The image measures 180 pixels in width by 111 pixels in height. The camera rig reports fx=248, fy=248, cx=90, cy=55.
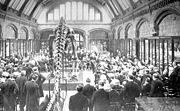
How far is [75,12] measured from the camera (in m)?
29.7

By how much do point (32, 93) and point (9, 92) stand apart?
2.19 ft

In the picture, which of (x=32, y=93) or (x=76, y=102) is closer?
(x=76, y=102)

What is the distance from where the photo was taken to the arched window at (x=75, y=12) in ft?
96.8

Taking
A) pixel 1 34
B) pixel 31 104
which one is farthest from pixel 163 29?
pixel 1 34

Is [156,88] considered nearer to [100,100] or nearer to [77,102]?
[100,100]

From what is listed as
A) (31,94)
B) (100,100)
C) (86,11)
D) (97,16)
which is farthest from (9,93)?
(97,16)

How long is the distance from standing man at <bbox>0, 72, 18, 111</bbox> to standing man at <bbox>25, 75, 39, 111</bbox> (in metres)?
0.35

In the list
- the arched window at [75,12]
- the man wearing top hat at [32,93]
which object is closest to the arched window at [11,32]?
the arched window at [75,12]

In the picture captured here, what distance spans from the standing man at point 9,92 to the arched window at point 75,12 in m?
22.9

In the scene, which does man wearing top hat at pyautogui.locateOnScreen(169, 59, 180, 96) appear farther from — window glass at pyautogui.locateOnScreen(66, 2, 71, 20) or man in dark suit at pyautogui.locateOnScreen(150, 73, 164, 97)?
window glass at pyautogui.locateOnScreen(66, 2, 71, 20)

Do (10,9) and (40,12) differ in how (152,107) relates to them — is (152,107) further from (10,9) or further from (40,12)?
(40,12)

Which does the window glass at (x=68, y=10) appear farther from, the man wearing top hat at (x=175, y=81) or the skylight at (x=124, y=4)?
the man wearing top hat at (x=175, y=81)

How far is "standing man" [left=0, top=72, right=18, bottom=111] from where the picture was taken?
23.6 feet

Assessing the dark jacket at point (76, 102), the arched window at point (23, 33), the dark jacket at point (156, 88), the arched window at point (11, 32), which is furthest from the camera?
the arched window at point (23, 33)
